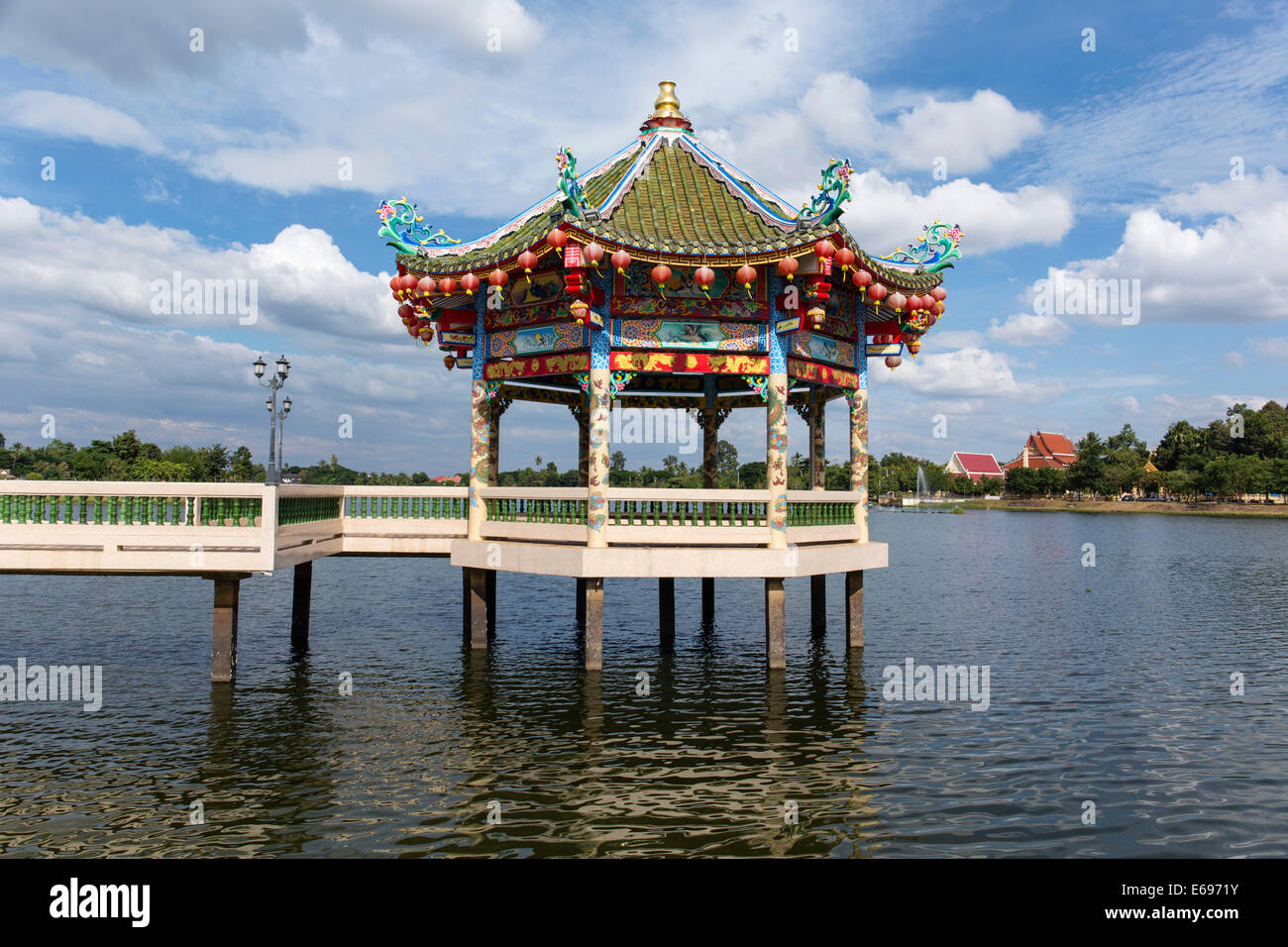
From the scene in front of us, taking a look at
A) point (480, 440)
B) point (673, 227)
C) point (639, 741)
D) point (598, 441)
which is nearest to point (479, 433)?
point (480, 440)

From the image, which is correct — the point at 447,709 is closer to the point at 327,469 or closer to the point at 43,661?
the point at 43,661

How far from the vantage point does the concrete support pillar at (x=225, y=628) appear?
1583 centimetres

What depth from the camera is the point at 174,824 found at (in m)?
9.79

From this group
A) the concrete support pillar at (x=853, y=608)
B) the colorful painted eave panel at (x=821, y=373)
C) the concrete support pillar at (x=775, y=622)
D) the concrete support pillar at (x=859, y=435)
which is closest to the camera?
the concrete support pillar at (x=775, y=622)

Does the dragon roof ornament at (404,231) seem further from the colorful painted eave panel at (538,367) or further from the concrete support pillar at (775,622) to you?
the concrete support pillar at (775,622)

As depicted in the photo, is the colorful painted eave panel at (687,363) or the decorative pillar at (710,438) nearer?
the colorful painted eave panel at (687,363)

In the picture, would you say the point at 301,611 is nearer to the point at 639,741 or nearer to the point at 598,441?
the point at 598,441

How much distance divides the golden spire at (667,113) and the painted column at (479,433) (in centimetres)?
605

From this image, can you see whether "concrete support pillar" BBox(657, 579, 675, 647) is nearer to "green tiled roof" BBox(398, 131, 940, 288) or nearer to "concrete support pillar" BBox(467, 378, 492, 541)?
"concrete support pillar" BBox(467, 378, 492, 541)

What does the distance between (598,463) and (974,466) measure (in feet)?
524

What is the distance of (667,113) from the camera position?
19.8m

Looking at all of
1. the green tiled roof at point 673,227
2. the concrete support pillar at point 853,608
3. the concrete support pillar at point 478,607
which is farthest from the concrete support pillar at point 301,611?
the concrete support pillar at point 853,608

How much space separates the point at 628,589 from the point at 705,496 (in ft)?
59.1

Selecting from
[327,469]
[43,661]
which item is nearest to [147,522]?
[43,661]
